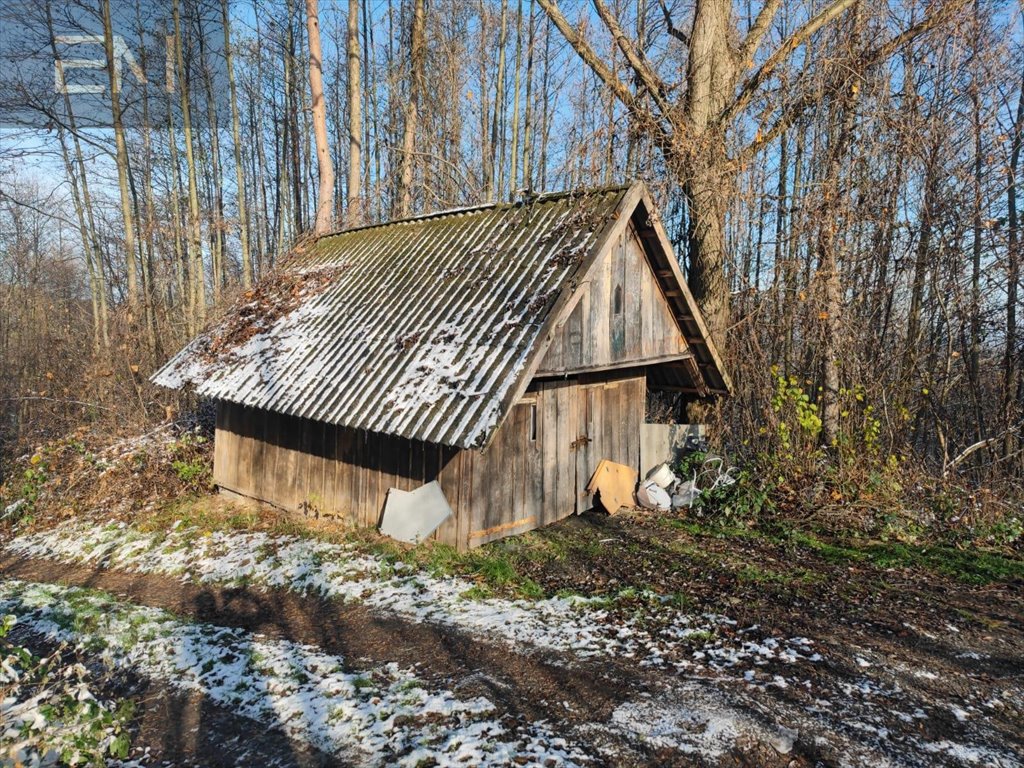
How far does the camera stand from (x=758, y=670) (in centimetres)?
505

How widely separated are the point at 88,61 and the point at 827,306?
1963cm

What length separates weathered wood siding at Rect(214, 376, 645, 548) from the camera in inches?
316

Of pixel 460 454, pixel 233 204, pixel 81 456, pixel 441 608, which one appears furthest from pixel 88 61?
pixel 441 608

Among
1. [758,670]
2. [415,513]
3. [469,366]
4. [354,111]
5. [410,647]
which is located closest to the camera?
[758,670]

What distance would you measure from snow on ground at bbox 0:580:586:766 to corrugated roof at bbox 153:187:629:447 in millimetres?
2469

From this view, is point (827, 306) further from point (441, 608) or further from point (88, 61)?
point (88, 61)

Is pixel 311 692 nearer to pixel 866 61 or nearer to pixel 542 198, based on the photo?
pixel 542 198

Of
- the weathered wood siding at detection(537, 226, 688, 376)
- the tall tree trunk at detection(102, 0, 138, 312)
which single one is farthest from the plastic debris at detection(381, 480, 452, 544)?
the tall tree trunk at detection(102, 0, 138, 312)

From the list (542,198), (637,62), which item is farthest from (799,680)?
(637,62)

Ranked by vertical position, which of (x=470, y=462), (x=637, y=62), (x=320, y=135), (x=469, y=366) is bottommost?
(x=470, y=462)

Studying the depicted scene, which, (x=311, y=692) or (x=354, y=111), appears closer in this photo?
(x=311, y=692)

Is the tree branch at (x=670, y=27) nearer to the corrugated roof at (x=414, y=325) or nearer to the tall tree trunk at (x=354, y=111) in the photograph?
the corrugated roof at (x=414, y=325)

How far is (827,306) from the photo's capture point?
10.2m

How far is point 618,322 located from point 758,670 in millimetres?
4855
